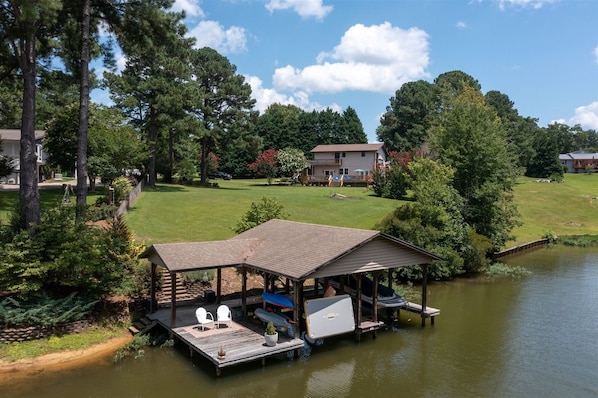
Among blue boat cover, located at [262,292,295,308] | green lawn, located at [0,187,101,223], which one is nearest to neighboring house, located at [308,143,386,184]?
green lawn, located at [0,187,101,223]

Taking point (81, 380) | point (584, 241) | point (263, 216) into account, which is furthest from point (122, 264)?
point (584, 241)

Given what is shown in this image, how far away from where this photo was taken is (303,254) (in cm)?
1639

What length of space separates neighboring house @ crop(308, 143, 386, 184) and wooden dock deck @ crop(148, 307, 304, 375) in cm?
4998

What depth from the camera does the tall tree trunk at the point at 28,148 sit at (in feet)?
56.7

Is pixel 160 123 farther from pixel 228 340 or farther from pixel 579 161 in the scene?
pixel 579 161

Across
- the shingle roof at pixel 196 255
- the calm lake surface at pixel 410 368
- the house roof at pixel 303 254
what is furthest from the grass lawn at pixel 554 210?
the shingle roof at pixel 196 255

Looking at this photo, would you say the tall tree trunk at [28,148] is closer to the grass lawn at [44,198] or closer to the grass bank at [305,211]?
the grass bank at [305,211]

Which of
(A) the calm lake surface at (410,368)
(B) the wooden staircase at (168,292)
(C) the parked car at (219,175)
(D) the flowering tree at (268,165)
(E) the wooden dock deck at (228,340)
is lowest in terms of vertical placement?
(A) the calm lake surface at (410,368)

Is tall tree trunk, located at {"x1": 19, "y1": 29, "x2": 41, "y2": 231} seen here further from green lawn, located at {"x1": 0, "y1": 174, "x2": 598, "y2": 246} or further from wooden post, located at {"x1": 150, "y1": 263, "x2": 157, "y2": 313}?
green lawn, located at {"x1": 0, "y1": 174, "x2": 598, "y2": 246}

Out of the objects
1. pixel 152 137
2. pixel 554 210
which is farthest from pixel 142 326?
pixel 554 210

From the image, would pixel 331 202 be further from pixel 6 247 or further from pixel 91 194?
pixel 6 247

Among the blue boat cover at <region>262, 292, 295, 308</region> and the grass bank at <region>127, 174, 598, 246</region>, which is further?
the grass bank at <region>127, 174, 598, 246</region>

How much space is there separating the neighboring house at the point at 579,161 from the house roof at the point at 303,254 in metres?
104

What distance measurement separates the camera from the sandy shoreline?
13.1 meters
